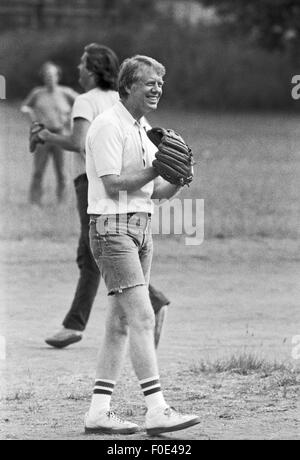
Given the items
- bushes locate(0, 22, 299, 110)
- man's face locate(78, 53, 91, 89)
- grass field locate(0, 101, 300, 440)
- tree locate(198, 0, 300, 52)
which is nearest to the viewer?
grass field locate(0, 101, 300, 440)

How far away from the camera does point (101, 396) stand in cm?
597

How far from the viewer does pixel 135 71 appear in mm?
6004

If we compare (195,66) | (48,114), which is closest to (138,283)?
(48,114)

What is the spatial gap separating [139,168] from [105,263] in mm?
516

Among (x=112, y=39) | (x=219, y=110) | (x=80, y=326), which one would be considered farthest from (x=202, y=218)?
(x=112, y=39)

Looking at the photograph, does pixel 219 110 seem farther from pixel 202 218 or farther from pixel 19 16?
pixel 202 218

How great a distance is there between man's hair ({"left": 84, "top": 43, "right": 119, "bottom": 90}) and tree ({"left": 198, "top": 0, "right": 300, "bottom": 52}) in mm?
34898

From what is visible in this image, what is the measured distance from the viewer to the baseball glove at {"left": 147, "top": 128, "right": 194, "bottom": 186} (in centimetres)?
591

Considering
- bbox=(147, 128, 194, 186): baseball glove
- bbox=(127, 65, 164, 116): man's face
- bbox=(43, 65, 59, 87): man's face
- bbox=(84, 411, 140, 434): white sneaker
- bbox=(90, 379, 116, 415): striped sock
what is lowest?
bbox=(84, 411, 140, 434): white sneaker

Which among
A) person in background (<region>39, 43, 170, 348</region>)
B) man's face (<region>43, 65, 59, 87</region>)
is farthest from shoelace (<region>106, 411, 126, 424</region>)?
man's face (<region>43, 65, 59, 87</region>)

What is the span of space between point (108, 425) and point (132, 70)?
1.76 m

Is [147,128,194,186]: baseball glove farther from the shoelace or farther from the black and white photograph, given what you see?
the shoelace

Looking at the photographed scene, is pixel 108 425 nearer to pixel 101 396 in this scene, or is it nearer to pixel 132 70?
pixel 101 396

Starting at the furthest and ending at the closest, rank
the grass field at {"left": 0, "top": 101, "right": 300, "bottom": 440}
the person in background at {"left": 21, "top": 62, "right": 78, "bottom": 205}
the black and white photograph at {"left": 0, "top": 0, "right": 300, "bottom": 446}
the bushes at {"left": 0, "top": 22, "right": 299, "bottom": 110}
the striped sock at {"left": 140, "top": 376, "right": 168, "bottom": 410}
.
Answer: the bushes at {"left": 0, "top": 22, "right": 299, "bottom": 110} → the person in background at {"left": 21, "top": 62, "right": 78, "bottom": 205} → the grass field at {"left": 0, "top": 101, "right": 300, "bottom": 440} → the black and white photograph at {"left": 0, "top": 0, "right": 300, "bottom": 446} → the striped sock at {"left": 140, "top": 376, "right": 168, "bottom": 410}
